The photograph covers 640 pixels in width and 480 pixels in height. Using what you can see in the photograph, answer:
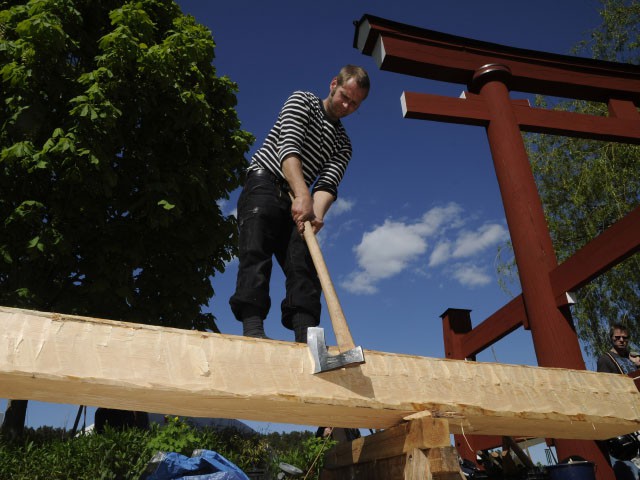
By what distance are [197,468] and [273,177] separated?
215 centimetres

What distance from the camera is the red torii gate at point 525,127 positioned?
3.77 metres

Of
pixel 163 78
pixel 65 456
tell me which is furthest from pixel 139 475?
pixel 163 78

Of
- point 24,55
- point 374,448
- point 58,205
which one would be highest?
point 24,55

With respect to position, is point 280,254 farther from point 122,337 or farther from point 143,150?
point 143,150

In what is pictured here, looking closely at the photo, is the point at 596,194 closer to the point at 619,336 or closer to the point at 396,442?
the point at 619,336

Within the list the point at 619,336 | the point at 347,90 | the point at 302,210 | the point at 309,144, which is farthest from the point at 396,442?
the point at 619,336

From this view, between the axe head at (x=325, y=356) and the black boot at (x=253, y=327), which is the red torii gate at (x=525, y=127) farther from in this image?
the axe head at (x=325, y=356)

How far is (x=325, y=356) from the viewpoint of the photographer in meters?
1.60

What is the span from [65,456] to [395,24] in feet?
18.4

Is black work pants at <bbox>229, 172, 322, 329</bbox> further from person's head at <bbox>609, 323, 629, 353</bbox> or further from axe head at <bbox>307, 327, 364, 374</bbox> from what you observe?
person's head at <bbox>609, 323, 629, 353</bbox>

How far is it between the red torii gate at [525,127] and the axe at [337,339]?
254 centimetres

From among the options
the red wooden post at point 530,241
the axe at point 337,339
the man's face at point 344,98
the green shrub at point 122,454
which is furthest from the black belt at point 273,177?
the green shrub at point 122,454

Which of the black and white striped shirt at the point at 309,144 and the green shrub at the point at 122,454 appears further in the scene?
the green shrub at the point at 122,454

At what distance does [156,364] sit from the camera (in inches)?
57.4
